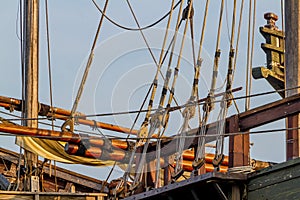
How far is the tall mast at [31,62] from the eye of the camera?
17594mm

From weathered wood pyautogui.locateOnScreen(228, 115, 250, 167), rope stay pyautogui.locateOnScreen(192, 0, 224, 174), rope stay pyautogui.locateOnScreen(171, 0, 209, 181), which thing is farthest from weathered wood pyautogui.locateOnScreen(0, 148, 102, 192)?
weathered wood pyautogui.locateOnScreen(228, 115, 250, 167)

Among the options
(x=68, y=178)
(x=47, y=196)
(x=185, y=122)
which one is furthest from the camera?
(x=68, y=178)

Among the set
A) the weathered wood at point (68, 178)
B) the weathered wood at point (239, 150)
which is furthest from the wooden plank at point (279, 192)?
the weathered wood at point (68, 178)

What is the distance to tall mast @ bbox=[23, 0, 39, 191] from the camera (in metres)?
17.6

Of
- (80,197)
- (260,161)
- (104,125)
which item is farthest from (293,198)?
(104,125)

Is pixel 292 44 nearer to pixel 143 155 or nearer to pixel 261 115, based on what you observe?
pixel 261 115

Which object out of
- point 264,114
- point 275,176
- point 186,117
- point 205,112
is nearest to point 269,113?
point 264,114

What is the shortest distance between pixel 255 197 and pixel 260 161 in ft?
8.01

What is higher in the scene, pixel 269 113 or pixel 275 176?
pixel 269 113

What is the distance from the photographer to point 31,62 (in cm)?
1822

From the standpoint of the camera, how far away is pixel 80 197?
12.7 m

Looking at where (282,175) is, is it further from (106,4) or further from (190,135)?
(106,4)

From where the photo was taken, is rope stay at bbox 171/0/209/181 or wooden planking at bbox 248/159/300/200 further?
rope stay at bbox 171/0/209/181

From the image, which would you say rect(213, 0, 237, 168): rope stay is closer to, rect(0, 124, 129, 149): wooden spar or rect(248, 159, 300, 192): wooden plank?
rect(248, 159, 300, 192): wooden plank
